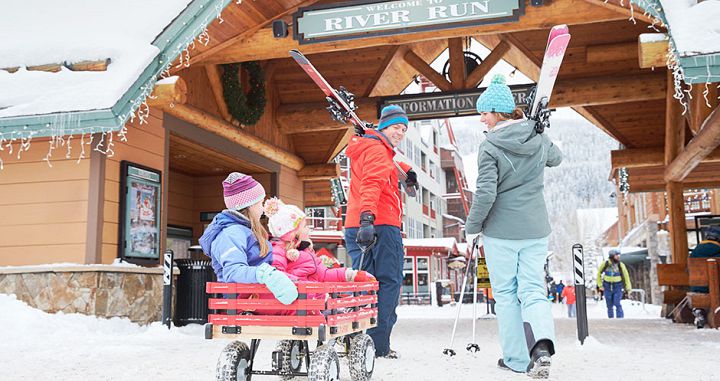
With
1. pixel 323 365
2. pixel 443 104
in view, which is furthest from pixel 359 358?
pixel 443 104

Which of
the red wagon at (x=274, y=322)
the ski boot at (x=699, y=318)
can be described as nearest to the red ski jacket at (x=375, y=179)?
the red wagon at (x=274, y=322)

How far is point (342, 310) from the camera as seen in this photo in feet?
12.2

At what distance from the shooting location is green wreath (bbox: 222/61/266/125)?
11109 millimetres

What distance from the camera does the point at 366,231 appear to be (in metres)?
4.28

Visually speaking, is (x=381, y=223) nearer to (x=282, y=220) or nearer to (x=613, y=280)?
(x=282, y=220)

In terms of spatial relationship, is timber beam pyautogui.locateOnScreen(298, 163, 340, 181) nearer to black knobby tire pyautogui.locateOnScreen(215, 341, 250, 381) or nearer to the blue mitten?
black knobby tire pyautogui.locateOnScreen(215, 341, 250, 381)

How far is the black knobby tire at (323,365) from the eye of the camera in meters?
3.30

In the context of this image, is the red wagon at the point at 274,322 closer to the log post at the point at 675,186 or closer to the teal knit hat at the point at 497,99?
the teal knit hat at the point at 497,99

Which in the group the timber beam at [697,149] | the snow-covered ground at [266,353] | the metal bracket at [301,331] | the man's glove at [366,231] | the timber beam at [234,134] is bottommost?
the snow-covered ground at [266,353]

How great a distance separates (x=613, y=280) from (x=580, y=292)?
7.48m

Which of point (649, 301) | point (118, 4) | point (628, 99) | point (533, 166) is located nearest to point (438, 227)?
point (649, 301)

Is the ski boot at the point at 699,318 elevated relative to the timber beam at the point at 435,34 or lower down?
lower down

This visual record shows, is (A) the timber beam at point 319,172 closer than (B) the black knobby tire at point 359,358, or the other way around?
(B) the black knobby tire at point 359,358

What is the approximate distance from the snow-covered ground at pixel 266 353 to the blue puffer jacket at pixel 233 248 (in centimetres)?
116
